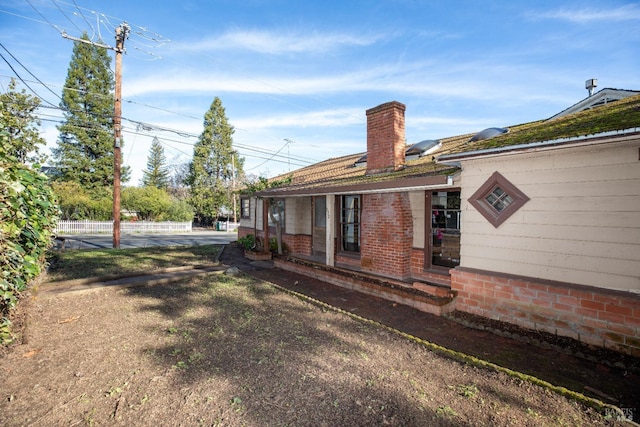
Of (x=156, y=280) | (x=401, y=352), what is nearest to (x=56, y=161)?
(x=156, y=280)

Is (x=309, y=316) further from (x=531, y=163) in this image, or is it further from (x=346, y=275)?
(x=531, y=163)

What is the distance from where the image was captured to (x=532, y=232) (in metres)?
4.80

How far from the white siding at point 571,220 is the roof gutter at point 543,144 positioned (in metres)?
0.21

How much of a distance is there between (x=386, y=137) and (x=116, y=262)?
9.85 metres

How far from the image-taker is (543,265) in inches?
184

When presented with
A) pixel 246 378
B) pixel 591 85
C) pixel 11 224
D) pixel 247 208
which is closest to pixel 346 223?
pixel 246 378

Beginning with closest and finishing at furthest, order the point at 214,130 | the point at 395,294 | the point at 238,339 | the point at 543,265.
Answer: the point at 238,339, the point at 543,265, the point at 395,294, the point at 214,130

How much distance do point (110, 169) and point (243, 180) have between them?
52.0ft

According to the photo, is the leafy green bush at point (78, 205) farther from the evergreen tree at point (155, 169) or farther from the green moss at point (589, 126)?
the green moss at point (589, 126)

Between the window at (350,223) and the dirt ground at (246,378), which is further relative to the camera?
the window at (350,223)

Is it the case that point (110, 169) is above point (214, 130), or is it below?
below

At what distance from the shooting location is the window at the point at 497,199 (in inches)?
195

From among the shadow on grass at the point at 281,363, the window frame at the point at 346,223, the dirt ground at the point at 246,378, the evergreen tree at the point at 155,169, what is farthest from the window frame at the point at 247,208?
the evergreen tree at the point at 155,169

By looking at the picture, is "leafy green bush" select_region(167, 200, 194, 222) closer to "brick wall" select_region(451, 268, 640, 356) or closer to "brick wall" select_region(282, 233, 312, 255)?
"brick wall" select_region(282, 233, 312, 255)
